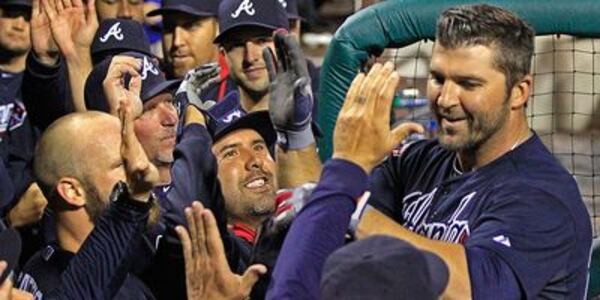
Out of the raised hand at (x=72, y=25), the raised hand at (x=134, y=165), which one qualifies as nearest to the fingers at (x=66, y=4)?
the raised hand at (x=72, y=25)

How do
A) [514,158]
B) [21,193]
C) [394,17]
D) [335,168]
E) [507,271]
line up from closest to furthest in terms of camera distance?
[335,168], [507,271], [514,158], [394,17], [21,193]

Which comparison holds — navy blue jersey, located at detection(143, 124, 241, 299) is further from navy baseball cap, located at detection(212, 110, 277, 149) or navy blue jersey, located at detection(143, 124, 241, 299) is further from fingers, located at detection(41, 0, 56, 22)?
fingers, located at detection(41, 0, 56, 22)

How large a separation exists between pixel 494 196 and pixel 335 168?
0.72 m

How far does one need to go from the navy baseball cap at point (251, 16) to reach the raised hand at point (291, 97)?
6.72ft

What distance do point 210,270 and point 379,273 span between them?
1229mm

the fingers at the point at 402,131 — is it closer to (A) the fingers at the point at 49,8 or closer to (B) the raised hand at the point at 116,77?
(B) the raised hand at the point at 116,77

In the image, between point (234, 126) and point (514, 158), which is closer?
point (514, 158)

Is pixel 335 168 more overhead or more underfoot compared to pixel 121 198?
more overhead

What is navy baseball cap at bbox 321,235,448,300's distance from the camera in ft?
9.16

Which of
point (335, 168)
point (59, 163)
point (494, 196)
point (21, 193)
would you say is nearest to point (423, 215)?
point (494, 196)

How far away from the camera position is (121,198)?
13.8 ft

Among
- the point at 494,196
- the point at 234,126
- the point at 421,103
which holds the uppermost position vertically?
the point at 494,196

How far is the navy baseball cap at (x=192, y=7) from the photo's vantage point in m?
6.71

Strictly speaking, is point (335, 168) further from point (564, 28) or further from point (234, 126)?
point (234, 126)
